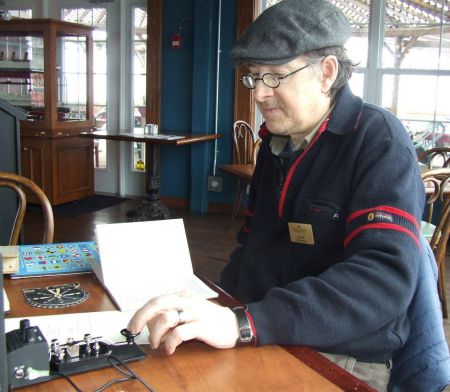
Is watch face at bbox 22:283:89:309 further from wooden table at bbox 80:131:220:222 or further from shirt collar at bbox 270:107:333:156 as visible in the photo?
wooden table at bbox 80:131:220:222

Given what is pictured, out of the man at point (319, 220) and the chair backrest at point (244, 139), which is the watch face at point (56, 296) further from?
the chair backrest at point (244, 139)

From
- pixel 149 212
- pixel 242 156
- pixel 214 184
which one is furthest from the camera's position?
pixel 214 184

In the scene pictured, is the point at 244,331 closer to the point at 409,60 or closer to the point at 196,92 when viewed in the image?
the point at 409,60

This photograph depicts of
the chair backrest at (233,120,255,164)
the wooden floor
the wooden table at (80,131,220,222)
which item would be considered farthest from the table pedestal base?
the chair backrest at (233,120,255,164)

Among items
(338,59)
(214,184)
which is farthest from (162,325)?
(214,184)

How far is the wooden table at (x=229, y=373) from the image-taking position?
0.74 meters

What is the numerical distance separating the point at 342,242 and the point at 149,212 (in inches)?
150

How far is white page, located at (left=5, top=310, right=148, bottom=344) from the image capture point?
87 centimetres

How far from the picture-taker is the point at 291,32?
3.48ft

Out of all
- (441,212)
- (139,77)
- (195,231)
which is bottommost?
(195,231)

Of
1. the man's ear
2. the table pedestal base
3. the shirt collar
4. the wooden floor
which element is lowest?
the wooden floor

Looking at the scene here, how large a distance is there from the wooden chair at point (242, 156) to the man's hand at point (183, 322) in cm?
290

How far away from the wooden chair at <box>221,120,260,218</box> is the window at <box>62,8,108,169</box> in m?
1.62

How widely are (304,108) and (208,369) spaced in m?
0.59
